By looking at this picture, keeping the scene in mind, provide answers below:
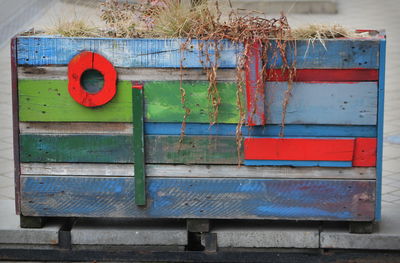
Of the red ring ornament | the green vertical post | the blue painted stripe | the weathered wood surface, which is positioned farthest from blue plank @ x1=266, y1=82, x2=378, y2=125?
Answer: the red ring ornament

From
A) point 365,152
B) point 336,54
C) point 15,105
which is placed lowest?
point 365,152

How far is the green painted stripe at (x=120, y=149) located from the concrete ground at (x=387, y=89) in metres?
0.70

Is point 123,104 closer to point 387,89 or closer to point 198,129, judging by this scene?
point 198,129

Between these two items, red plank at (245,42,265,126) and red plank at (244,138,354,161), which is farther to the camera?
red plank at (244,138,354,161)

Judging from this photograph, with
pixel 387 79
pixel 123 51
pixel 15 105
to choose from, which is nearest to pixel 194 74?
pixel 123 51

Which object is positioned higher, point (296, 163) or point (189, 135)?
point (189, 135)

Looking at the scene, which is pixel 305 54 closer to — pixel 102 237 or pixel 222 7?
pixel 222 7

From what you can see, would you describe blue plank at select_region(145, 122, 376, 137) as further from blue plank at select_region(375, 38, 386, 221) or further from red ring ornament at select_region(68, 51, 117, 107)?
red ring ornament at select_region(68, 51, 117, 107)

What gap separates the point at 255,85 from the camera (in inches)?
174

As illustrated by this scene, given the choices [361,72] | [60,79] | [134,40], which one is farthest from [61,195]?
[361,72]

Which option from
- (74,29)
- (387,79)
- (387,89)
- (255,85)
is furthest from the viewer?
(387,79)

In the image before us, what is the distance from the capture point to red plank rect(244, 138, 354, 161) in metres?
4.51

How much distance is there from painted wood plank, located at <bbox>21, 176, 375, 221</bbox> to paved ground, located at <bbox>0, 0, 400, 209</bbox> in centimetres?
89

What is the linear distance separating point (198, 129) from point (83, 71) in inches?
27.2
